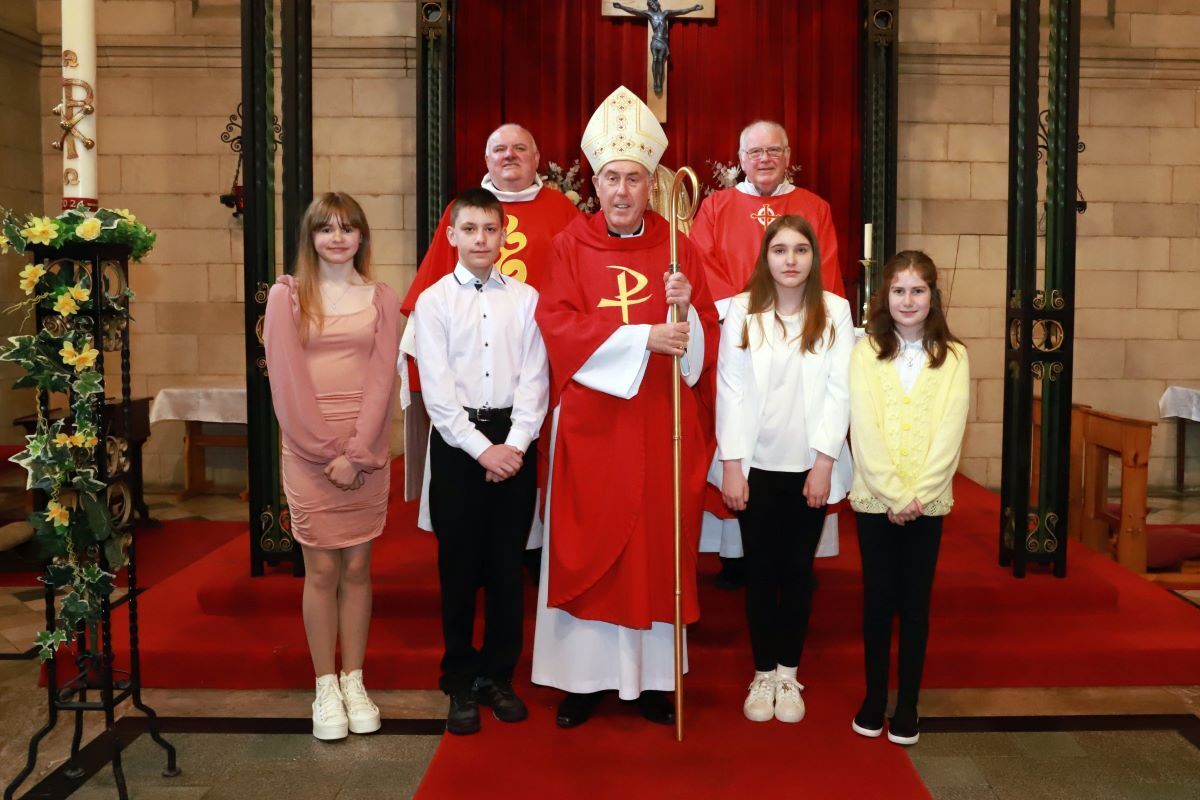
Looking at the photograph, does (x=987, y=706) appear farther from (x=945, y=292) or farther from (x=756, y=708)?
(x=945, y=292)

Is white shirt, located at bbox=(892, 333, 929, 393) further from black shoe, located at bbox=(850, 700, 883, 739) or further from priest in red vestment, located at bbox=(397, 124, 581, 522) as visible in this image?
priest in red vestment, located at bbox=(397, 124, 581, 522)

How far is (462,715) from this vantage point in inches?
122

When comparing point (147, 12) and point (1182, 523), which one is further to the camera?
point (147, 12)

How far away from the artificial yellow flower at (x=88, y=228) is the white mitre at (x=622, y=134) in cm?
132

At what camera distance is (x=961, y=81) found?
699 centimetres

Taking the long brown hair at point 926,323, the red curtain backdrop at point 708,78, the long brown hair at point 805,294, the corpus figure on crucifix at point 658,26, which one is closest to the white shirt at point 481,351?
the long brown hair at point 805,294

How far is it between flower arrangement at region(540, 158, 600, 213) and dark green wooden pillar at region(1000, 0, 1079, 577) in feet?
8.59

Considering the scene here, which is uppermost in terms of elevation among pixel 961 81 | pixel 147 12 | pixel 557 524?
pixel 147 12

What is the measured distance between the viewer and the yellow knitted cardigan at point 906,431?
292cm

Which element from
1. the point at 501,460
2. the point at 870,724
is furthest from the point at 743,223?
the point at 870,724

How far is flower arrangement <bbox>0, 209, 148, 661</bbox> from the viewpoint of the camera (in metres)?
2.60

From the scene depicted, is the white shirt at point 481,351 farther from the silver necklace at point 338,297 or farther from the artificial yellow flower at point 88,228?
the artificial yellow flower at point 88,228

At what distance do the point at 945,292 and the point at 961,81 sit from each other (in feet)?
4.52

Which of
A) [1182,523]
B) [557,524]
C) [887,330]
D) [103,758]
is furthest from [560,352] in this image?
[1182,523]
